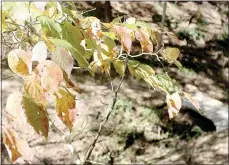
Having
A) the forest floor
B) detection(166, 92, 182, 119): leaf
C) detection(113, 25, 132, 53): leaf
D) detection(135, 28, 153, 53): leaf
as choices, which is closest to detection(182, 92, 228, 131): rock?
the forest floor

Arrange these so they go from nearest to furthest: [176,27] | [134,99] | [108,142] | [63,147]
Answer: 1. [63,147]
2. [108,142]
3. [134,99]
4. [176,27]

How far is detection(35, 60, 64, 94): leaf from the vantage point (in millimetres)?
844

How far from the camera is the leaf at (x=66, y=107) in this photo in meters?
0.99

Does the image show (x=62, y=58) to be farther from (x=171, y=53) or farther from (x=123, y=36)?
(x=171, y=53)

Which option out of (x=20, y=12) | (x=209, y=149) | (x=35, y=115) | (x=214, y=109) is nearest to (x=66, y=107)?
(x=35, y=115)

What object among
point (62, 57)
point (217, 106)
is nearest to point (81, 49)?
point (62, 57)

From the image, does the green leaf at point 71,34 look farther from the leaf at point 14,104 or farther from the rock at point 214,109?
the rock at point 214,109

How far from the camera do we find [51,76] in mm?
844

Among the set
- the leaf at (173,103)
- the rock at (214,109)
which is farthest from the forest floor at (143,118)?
the leaf at (173,103)

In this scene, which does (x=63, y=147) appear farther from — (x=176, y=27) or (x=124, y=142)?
(x=176, y=27)

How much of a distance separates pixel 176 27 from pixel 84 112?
4.12 m

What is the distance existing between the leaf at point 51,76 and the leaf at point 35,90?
3cm

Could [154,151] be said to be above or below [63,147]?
below

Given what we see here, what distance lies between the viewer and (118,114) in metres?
4.96
